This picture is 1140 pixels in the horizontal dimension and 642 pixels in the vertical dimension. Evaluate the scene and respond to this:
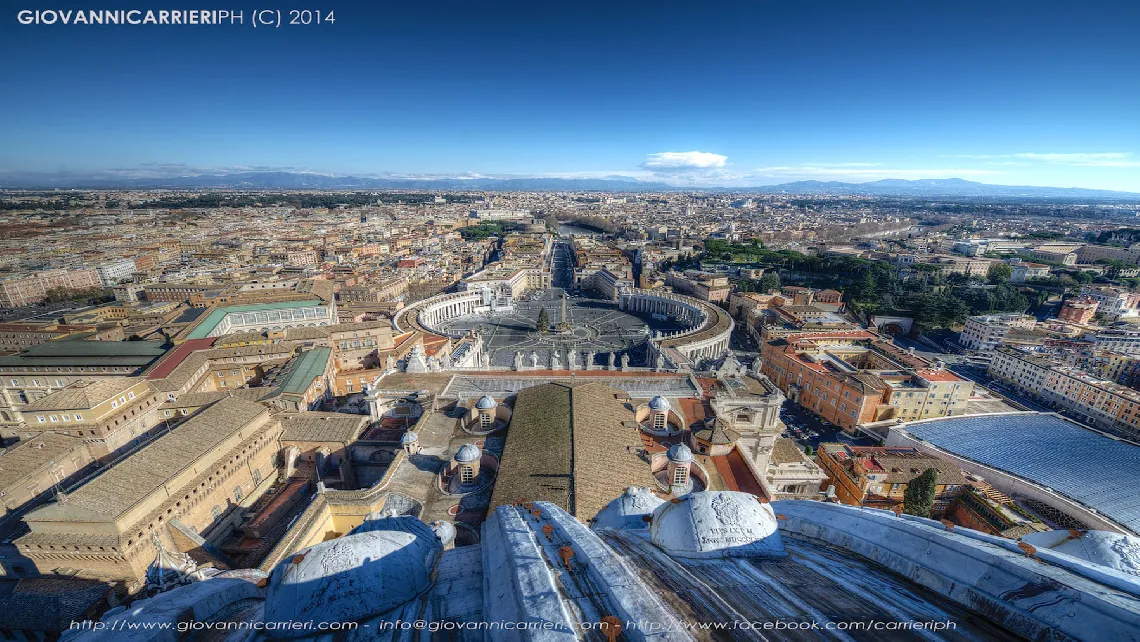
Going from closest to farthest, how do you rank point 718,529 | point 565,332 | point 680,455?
point 718,529 → point 680,455 → point 565,332

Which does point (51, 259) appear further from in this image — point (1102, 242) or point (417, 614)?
point (1102, 242)

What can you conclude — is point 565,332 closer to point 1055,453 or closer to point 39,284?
point 1055,453

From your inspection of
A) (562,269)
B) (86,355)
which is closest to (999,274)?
(562,269)

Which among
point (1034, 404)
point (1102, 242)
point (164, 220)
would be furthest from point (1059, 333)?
point (164, 220)

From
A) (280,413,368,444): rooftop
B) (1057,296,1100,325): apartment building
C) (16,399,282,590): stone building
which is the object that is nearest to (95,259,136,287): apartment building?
(280,413,368,444): rooftop

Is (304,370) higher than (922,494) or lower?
higher

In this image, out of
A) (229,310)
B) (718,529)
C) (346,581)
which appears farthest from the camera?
(229,310)

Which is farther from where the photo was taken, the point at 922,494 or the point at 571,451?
the point at 922,494
